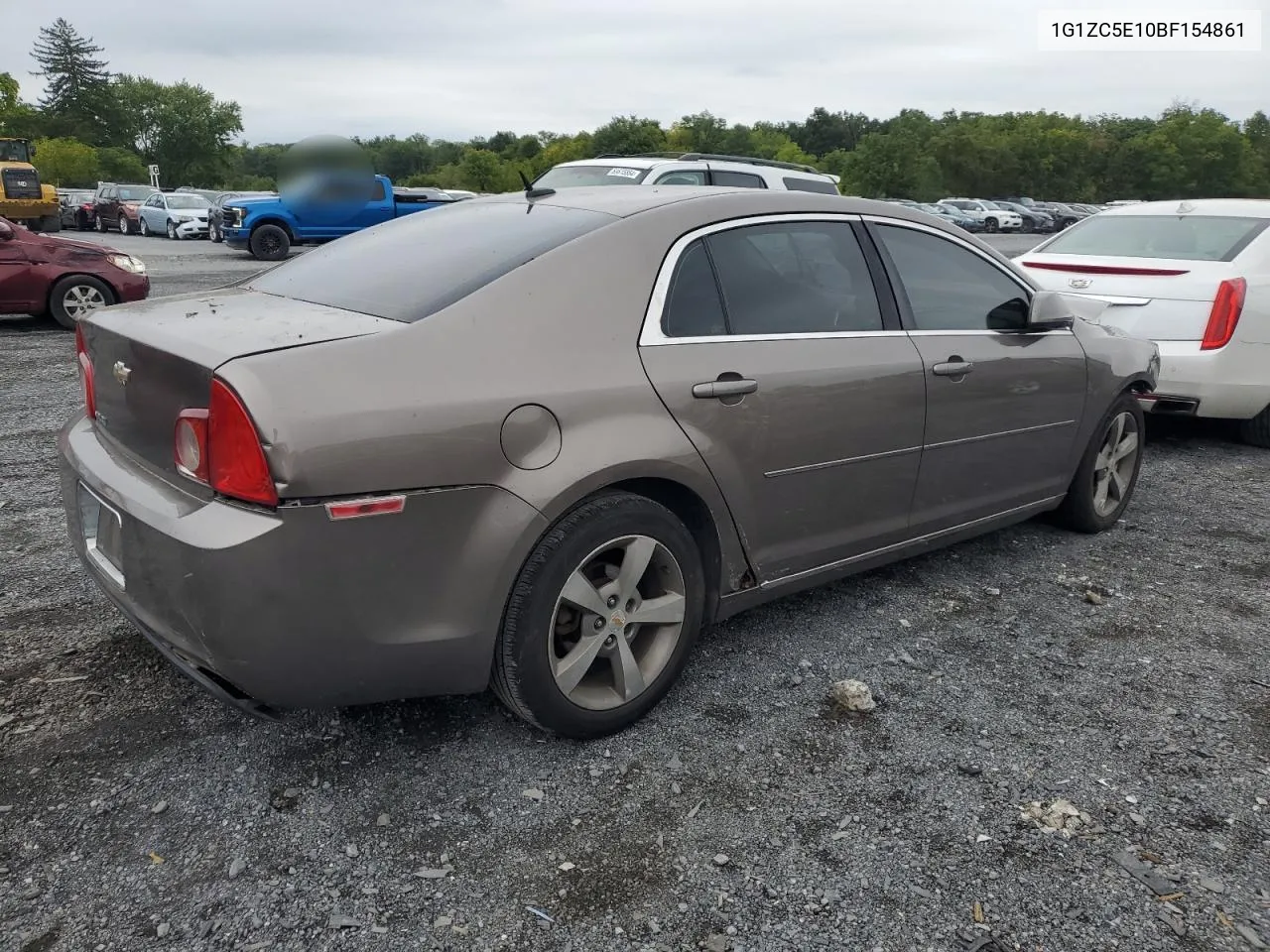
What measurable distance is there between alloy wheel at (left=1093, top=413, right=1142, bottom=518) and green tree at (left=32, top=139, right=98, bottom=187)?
2662 inches

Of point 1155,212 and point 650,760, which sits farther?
point 1155,212

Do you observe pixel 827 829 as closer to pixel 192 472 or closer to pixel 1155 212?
pixel 192 472

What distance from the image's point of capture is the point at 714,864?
7.79 feet

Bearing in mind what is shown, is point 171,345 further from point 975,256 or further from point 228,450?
point 975,256

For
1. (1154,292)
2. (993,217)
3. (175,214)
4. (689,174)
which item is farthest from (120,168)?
(1154,292)

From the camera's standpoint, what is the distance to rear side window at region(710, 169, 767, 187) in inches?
392

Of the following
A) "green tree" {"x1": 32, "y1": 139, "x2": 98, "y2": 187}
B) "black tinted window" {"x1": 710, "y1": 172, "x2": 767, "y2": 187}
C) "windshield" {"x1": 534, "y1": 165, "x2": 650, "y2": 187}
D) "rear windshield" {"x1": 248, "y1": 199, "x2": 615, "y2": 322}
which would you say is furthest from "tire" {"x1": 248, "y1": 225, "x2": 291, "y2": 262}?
"green tree" {"x1": 32, "y1": 139, "x2": 98, "y2": 187}

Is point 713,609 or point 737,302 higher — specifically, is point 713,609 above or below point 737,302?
below

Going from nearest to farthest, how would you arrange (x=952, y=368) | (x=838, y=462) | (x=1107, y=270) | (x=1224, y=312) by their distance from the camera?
1. (x=838, y=462)
2. (x=952, y=368)
3. (x=1224, y=312)
4. (x=1107, y=270)

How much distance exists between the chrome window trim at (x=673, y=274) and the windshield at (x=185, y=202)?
29049 millimetres

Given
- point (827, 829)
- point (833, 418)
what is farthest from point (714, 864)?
point (833, 418)

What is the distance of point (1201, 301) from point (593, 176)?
19.9 feet

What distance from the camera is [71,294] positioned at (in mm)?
10383

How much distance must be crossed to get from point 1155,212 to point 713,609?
5650 mm
